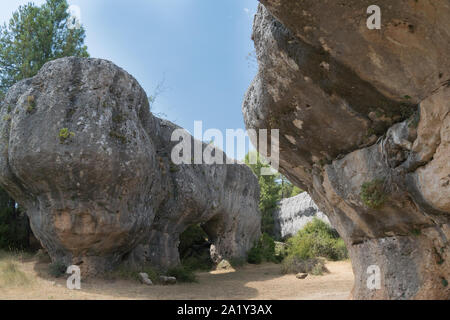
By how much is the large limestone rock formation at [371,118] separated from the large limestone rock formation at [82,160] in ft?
14.4

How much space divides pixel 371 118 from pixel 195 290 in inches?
269

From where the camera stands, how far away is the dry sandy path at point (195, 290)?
7311 mm

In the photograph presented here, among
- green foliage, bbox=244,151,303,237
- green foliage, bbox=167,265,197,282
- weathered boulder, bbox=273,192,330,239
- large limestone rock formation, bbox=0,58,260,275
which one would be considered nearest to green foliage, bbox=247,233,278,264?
weathered boulder, bbox=273,192,330,239

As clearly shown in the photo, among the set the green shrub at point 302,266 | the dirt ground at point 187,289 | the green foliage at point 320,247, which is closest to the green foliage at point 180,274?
the dirt ground at point 187,289

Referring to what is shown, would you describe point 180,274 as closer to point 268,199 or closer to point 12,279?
point 12,279

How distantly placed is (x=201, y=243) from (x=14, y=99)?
11.7 meters

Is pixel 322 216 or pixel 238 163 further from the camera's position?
pixel 322 216

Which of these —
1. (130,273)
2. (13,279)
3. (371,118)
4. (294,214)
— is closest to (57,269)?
(13,279)

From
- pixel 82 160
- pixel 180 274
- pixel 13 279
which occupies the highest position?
pixel 82 160

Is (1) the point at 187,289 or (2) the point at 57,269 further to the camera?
(1) the point at 187,289

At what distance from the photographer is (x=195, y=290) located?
9.47 m
